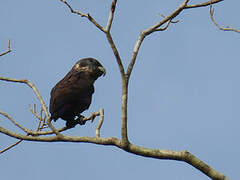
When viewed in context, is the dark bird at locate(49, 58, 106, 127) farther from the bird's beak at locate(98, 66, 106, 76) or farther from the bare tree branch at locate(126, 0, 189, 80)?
the bare tree branch at locate(126, 0, 189, 80)

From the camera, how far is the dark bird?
259 inches

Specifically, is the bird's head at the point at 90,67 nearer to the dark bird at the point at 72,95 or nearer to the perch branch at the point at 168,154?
the dark bird at the point at 72,95

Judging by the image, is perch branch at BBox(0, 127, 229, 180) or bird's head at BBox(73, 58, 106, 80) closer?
perch branch at BBox(0, 127, 229, 180)

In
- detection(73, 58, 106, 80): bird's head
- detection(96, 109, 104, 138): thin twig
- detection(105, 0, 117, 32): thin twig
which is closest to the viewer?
detection(105, 0, 117, 32): thin twig

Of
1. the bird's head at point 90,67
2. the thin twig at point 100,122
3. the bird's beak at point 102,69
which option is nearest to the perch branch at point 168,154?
the thin twig at point 100,122

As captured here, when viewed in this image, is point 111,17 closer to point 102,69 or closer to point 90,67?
point 90,67

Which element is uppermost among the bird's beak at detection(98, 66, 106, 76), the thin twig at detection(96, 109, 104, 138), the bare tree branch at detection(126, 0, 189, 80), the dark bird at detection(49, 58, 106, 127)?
the bare tree branch at detection(126, 0, 189, 80)

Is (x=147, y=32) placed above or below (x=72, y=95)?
above

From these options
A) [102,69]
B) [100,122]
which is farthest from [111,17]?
[102,69]

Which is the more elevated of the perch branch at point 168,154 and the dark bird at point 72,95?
the perch branch at point 168,154

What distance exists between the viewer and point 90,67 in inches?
290

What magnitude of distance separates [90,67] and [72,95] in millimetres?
947

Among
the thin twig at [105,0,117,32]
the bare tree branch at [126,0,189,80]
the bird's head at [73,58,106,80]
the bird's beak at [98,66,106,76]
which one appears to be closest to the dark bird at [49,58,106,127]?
the bird's head at [73,58,106,80]

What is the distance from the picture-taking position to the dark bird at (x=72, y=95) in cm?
657
